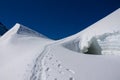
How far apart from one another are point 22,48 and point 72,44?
353 centimetres

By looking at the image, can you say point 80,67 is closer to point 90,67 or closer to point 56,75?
point 90,67

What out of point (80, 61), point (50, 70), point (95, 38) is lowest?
point (50, 70)

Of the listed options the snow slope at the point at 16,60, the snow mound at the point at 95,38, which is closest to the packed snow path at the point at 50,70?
the snow slope at the point at 16,60

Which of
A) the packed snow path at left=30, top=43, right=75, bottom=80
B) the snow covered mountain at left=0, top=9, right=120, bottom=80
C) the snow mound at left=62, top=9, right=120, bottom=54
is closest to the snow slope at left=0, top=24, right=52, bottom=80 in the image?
the snow covered mountain at left=0, top=9, right=120, bottom=80

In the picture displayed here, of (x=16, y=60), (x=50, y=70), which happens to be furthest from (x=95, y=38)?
(x=50, y=70)

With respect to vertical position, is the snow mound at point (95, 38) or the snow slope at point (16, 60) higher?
the snow mound at point (95, 38)

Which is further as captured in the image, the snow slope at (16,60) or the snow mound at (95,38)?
the snow mound at (95,38)

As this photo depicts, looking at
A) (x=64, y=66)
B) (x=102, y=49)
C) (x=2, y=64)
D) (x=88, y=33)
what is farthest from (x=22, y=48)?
(x=64, y=66)

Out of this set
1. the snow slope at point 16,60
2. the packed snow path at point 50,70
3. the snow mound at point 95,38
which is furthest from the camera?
the snow mound at point 95,38

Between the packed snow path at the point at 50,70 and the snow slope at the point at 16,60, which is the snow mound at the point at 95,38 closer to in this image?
the snow slope at the point at 16,60

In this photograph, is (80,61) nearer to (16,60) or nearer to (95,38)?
(16,60)

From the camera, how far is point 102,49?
11.0m

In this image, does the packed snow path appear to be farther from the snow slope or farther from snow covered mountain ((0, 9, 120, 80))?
the snow slope

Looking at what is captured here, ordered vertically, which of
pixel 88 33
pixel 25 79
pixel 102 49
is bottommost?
pixel 25 79
